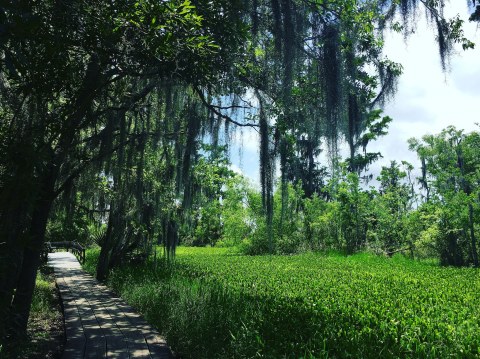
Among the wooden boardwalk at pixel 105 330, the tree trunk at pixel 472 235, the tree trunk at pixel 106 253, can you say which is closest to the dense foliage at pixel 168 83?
the wooden boardwalk at pixel 105 330

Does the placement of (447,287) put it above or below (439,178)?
below

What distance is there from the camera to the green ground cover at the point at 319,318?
3.05 metres

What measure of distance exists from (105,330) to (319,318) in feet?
10.3

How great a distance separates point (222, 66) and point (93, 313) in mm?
4293

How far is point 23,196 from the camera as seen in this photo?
305cm

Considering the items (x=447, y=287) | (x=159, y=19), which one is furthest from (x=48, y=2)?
(x=447, y=287)

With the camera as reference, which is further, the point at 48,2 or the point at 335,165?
the point at 335,165

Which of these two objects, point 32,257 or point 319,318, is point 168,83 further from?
point 319,318

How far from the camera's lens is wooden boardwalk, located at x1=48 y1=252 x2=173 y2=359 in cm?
466

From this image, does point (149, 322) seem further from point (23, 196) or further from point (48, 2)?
point (48, 2)

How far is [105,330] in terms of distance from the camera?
18.2 feet

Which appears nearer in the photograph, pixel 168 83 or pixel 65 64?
pixel 65 64

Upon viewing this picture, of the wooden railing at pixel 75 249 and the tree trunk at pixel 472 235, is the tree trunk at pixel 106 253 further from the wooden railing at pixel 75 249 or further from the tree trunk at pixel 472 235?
the tree trunk at pixel 472 235

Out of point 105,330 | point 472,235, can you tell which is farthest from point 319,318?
point 472,235
